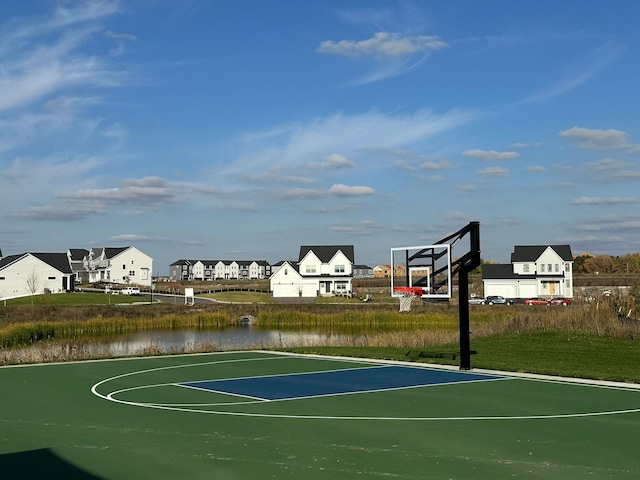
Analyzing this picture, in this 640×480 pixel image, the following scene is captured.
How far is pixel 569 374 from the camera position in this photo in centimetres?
1755

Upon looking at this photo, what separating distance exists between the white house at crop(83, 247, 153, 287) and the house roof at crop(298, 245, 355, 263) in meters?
28.1

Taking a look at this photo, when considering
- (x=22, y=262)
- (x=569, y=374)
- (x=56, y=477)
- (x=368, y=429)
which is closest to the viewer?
(x=56, y=477)

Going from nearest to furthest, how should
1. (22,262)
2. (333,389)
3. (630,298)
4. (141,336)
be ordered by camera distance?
(333,389) → (630,298) → (141,336) → (22,262)

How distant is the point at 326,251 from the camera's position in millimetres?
83062

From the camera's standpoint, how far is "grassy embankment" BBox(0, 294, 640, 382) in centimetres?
2142

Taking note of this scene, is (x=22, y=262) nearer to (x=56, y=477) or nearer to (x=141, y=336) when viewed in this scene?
(x=141, y=336)

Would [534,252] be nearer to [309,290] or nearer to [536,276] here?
[536,276]

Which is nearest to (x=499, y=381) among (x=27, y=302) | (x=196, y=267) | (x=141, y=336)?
(x=141, y=336)

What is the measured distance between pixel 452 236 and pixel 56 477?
12911 millimetres

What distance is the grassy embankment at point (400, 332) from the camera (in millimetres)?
21422

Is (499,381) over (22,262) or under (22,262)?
under

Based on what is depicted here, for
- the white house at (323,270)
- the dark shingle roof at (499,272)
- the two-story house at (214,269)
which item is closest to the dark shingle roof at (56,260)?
the white house at (323,270)

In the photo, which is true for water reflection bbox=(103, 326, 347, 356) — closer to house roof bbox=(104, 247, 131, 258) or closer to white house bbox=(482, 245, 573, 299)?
white house bbox=(482, 245, 573, 299)

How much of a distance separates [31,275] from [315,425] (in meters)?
71.0
